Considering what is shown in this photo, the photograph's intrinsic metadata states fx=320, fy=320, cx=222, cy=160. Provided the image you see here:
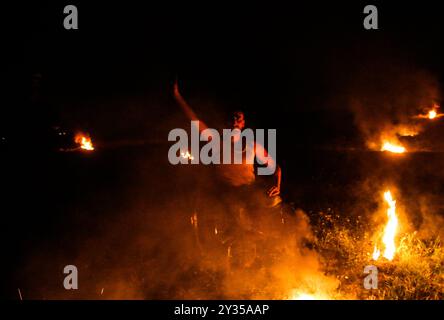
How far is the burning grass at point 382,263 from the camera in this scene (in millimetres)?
4523

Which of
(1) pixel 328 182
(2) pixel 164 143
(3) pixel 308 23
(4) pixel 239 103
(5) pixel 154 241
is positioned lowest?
(5) pixel 154 241

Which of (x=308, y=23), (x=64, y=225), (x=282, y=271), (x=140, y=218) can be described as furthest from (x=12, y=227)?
(x=308, y=23)

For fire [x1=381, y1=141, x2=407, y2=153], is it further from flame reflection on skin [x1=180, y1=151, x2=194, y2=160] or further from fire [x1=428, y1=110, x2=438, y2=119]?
flame reflection on skin [x1=180, y1=151, x2=194, y2=160]

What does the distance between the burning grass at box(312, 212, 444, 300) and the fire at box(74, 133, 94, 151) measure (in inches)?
209

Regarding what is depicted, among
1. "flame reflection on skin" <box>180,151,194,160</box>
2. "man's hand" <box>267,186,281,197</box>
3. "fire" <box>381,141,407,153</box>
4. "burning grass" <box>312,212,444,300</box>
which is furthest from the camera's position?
"fire" <box>381,141,407,153</box>

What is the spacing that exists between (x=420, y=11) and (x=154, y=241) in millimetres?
9072

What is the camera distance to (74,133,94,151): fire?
733cm

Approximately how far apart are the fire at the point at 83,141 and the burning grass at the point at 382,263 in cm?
530

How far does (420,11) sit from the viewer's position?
8680 mm

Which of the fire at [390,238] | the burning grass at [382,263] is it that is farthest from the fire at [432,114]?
the fire at [390,238]

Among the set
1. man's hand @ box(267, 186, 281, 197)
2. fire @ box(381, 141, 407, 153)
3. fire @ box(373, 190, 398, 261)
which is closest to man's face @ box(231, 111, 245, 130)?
man's hand @ box(267, 186, 281, 197)

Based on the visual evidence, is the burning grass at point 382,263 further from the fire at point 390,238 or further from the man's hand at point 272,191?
the man's hand at point 272,191

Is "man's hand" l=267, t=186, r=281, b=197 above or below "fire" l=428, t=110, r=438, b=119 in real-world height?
below
